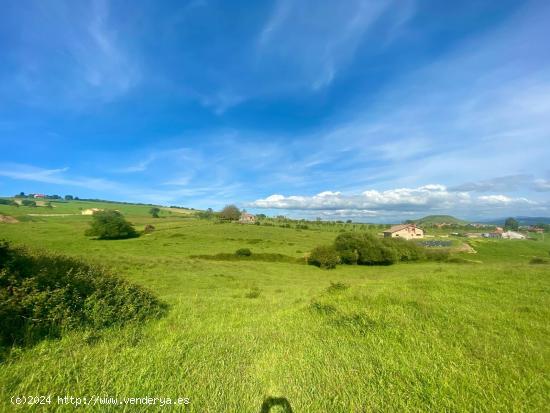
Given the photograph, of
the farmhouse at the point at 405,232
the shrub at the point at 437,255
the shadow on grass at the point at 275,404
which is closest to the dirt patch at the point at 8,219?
the shadow on grass at the point at 275,404

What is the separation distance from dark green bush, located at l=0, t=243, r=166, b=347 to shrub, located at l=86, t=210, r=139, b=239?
7889 centimetres

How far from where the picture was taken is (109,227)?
77.4 meters

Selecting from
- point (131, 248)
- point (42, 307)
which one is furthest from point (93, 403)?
point (131, 248)

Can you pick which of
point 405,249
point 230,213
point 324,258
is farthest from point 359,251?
point 230,213

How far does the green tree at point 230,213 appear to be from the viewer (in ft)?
475

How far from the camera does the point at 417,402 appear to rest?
4461 millimetres

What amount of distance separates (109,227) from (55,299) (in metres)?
82.3

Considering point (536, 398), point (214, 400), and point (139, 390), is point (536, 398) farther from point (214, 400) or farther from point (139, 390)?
point (139, 390)

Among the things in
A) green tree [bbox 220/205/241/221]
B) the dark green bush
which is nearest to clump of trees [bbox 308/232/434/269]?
the dark green bush

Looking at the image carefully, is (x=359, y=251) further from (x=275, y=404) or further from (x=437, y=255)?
(x=275, y=404)

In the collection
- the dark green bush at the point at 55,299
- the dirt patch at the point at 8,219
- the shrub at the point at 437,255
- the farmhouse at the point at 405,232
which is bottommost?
the shrub at the point at 437,255

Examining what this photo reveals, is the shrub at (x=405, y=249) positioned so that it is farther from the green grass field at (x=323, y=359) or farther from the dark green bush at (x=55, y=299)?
the dark green bush at (x=55, y=299)

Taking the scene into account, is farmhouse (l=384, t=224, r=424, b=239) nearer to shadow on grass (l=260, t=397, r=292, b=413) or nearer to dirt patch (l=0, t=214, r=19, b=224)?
shadow on grass (l=260, t=397, r=292, b=413)

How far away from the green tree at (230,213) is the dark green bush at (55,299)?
137 metres
